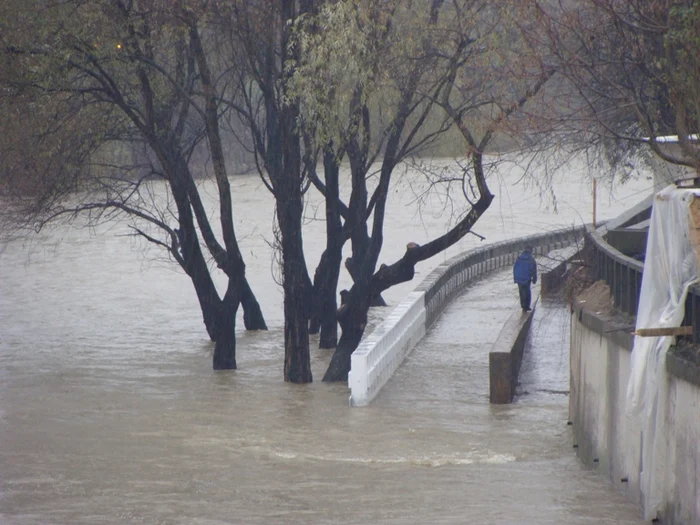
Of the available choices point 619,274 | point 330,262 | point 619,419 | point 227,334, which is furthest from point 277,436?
point 330,262

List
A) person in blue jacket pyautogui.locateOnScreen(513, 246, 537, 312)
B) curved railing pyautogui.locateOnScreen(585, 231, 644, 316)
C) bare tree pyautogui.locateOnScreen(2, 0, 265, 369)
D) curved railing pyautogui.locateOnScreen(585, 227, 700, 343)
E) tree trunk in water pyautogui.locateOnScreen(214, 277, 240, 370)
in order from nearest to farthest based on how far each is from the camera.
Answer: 1. curved railing pyautogui.locateOnScreen(585, 227, 700, 343)
2. curved railing pyautogui.locateOnScreen(585, 231, 644, 316)
3. bare tree pyautogui.locateOnScreen(2, 0, 265, 369)
4. tree trunk in water pyautogui.locateOnScreen(214, 277, 240, 370)
5. person in blue jacket pyautogui.locateOnScreen(513, 246, 537, 312)

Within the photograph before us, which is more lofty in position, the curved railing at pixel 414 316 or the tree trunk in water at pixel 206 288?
the tree trunk in water at pixel 206 288

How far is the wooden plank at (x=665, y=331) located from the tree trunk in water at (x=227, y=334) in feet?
39.5

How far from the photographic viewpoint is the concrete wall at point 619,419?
719 cm

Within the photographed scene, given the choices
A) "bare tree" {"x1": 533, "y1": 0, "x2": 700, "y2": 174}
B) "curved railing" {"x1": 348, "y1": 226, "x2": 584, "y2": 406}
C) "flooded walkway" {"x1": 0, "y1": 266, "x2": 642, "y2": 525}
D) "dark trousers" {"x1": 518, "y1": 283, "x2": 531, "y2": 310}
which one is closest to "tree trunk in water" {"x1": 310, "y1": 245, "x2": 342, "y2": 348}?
"flooded walkway" {"x1": 0, "y1": 266, "x2": 642, "y2": 525}

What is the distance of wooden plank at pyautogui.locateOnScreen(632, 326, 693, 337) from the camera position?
298 inches

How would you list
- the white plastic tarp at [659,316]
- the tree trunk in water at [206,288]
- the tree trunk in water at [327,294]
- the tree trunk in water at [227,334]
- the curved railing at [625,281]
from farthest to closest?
the tree trunk in water at [327,294]
the tree trunk in water at [206,288]
the tree trunk in water at [227,334]
the white plastic tarp at [659,316]
the curved railing at [625,281]

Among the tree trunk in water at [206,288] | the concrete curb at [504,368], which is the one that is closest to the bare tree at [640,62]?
the concrete curb at [504,368]

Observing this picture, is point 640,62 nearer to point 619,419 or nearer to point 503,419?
point 619,419

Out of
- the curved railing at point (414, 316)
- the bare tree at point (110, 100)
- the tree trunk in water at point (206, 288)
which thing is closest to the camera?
the curved railing at point (414, 316)

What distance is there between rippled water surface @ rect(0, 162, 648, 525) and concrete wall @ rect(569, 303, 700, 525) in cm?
29

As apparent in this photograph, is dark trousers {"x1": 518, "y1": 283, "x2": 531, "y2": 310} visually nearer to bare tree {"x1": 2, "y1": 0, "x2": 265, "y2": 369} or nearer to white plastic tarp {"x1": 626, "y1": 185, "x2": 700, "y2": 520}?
bare tree {"x1": 2, "y1": 0, "x2": 265, "y2": 369}

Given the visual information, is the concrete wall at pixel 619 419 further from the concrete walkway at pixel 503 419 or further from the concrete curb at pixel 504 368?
the concrete curb at pixel 504 368

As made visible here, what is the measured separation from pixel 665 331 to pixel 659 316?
44 centimetres
